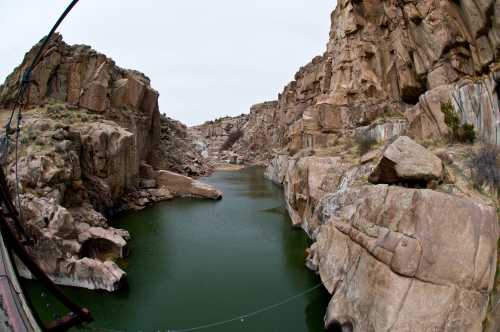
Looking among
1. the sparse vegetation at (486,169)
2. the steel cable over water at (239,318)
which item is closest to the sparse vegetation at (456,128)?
the sparse vegetation at (486,169)

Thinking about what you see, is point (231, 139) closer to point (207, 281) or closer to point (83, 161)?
point (83, 161)

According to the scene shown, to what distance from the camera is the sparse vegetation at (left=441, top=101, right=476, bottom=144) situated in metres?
16.7

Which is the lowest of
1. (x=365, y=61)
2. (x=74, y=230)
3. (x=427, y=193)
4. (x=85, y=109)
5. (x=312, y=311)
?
(x=312, y=311)

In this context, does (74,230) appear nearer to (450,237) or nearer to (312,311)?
(312,311)

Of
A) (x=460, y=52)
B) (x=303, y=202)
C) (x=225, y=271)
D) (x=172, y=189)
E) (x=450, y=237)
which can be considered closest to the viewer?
(x=450, y=237)

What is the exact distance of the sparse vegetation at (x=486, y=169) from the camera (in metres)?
12.7

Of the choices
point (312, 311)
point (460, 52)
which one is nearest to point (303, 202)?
point (312, 311)

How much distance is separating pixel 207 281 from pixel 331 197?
8.51 m

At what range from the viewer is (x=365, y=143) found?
26828 millimetres

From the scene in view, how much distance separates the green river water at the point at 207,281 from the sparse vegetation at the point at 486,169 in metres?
8.53

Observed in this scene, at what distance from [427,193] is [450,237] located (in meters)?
1.73

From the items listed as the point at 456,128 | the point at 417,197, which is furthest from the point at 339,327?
the point at 456,128

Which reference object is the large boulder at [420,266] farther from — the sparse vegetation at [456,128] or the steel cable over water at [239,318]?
the sparse vegetation at [456,128]

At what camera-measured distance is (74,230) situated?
802 inches
